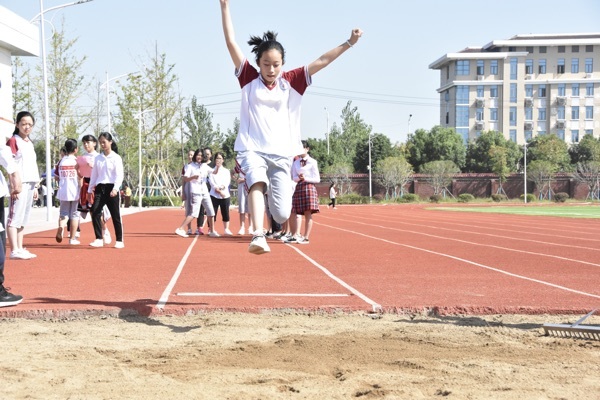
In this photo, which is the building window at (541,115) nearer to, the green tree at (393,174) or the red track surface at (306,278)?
the green tree at (393,174)

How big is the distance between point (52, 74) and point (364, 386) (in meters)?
35.5

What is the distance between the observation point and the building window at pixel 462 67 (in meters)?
95.9

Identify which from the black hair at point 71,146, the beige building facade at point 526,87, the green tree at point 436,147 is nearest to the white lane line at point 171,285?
the black hair at point 71,146

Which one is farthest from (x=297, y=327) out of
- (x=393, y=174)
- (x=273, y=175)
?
(x=393, y=174)

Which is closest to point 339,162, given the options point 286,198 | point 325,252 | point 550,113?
point 550,113

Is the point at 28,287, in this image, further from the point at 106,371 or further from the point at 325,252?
the point at 325,252

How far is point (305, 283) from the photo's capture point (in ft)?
24.6

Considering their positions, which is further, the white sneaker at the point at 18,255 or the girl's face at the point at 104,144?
the girl's face at the point at 104,144

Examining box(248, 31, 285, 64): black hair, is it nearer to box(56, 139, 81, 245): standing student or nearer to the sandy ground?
the sandy ground

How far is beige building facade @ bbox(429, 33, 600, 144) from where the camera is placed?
9594 centimetres

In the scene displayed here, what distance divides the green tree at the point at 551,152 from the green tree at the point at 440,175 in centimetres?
1371

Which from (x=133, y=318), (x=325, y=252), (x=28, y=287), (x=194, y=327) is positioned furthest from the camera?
(x=325, y=252)

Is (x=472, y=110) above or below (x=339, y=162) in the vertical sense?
above

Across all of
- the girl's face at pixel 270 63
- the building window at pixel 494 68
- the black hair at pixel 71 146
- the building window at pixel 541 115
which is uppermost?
the building window at pixel 494 68
